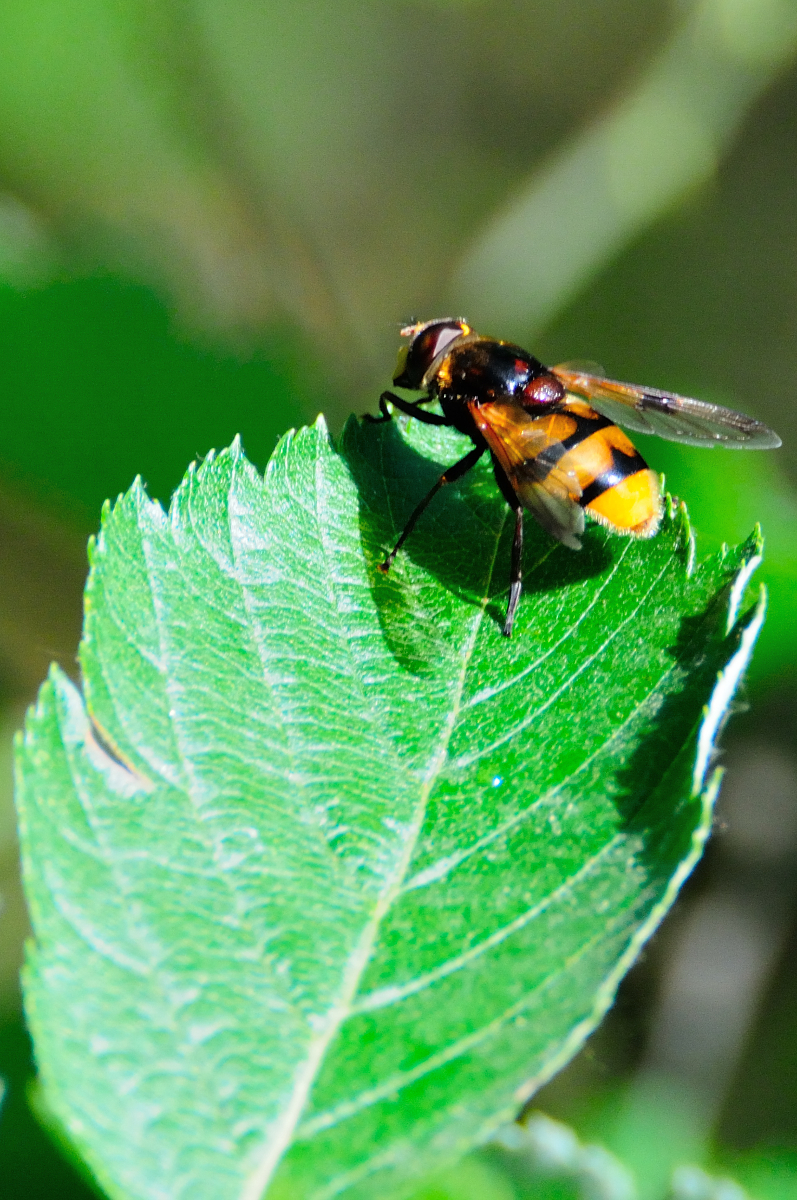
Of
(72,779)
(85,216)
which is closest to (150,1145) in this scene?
(72,779)

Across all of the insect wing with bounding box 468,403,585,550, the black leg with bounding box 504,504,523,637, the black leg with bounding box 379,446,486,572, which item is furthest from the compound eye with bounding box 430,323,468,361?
the black leg with bounding box 504,504,523,637

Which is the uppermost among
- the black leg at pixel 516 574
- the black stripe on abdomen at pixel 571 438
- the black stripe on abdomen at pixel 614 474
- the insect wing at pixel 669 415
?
the insect wing at pixel 669 415

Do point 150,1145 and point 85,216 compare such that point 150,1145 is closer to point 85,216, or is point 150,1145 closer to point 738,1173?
point 738,1173

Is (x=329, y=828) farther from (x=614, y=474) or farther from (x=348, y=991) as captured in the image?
(x=614, y=474)

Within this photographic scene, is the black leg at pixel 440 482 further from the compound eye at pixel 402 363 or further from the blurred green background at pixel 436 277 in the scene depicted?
the blurred green background at pixel 436 277

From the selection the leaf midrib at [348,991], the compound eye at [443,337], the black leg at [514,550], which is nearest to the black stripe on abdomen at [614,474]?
the black leg at [514,550]

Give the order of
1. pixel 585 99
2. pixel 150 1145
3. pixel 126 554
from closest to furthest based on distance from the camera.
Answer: pixel 150 1145 < pixel 126 554 < pixel 585 99
